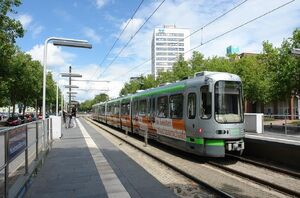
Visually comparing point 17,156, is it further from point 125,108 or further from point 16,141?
point 125,108

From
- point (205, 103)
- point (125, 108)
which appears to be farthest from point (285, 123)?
point (205, 103)

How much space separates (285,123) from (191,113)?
11.3 meters

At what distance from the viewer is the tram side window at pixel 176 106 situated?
14.4m

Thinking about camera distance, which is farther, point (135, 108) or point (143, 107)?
point (135, 108)

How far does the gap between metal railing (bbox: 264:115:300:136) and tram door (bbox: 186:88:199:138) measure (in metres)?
10.1

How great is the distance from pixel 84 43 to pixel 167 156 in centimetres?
625

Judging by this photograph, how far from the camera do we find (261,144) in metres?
13.4

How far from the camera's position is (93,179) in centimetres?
922

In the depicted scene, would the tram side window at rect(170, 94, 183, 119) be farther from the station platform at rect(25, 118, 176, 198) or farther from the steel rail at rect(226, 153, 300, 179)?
the station platform at rect(25, 118, 176, 198)

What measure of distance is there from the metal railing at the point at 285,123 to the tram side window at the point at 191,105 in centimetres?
1006

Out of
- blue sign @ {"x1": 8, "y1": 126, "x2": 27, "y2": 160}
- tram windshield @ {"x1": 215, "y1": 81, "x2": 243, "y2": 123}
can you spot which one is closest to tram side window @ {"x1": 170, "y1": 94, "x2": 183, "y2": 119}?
→ tram windshield @ {"x1": 215, "y1": 81, "x2": 243, "y2": 123}

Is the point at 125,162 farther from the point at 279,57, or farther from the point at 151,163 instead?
the point at 279,57

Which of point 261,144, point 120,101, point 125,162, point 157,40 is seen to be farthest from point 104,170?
point 157,40

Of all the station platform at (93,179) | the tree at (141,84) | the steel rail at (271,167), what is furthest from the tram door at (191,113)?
the tree at (141,84)
